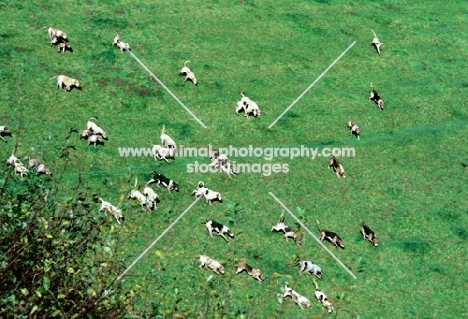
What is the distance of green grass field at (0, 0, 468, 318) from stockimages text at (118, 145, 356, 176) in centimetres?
16

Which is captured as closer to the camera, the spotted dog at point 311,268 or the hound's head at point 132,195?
the spotted dog at point 311,268

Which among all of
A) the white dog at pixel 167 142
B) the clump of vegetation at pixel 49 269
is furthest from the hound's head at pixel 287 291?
the white dog at pixel 167 142

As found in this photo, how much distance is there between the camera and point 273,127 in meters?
16.4

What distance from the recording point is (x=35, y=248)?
9484 mm

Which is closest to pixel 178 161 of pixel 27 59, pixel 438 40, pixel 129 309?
pixel 27 59

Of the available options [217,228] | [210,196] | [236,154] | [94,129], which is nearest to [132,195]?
[210,196]

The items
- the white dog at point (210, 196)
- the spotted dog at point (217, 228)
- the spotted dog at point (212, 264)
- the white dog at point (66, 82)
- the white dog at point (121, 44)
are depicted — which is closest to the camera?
the spotted dog at point (212, 264)

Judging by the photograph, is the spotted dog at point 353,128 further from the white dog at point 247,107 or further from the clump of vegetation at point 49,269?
the clump of vegetation at point 49,269

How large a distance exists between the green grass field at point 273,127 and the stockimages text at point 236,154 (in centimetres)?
16

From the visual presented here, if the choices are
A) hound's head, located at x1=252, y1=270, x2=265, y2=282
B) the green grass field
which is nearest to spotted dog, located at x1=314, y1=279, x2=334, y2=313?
the green grass field

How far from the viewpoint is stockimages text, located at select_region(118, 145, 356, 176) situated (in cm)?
1505

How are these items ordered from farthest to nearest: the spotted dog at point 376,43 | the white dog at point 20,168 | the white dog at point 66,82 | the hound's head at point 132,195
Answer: the spotted dog at point 376,43
the white dog at point 66,82
the hound's head at point 132,195
the white dog at point 20,168

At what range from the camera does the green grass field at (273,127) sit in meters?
13.2

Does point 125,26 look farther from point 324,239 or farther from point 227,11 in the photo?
point 324,239
